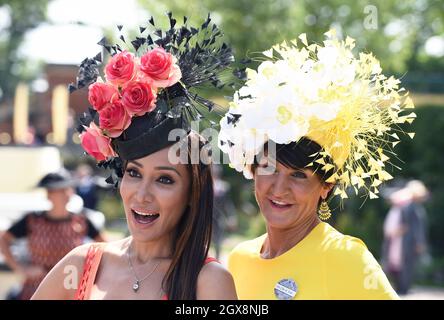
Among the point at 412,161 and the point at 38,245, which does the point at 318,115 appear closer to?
the point at 38,245

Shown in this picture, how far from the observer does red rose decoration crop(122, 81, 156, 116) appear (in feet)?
9.30

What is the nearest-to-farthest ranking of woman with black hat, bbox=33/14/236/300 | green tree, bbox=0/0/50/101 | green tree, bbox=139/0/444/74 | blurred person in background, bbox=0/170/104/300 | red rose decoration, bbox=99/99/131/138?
woman with black hat, bbox=33/14/236/300 < red rose decoration, bbox=99/99/131/138 < blurred person in background, bbox=0/170/104/300 < green tree, bbox=139/0/444/74 < green tree, bbox=0/0/50/101

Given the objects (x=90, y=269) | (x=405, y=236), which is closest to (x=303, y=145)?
Result: (x=90, y=269)

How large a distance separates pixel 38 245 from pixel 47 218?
26 centimetres

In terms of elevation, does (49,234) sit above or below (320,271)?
above

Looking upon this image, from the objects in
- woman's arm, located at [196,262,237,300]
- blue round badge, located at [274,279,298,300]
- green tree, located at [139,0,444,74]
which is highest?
green tree, located at [139,0,444,74]

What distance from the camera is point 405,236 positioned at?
1002 centimetres

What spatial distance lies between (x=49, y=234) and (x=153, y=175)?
309 cm

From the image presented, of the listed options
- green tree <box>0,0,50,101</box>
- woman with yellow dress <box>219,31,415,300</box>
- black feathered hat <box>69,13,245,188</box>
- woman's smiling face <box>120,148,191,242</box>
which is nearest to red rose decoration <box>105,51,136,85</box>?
black feathered hat <box>69,13,245,188</box>

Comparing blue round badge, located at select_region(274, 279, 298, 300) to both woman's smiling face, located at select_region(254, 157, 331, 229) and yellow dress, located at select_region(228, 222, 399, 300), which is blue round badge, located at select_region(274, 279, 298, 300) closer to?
yellow dress, located at select_region(228, 222, 399, 300)

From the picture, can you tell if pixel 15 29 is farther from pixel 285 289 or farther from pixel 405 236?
pixel 285 289

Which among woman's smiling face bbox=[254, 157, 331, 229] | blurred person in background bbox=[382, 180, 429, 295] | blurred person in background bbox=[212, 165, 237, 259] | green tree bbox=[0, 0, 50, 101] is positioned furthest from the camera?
green tree bbox=[0, 0, 50, 101]

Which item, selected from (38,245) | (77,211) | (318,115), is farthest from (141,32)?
(77,211)

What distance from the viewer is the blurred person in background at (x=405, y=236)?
9.91 m
